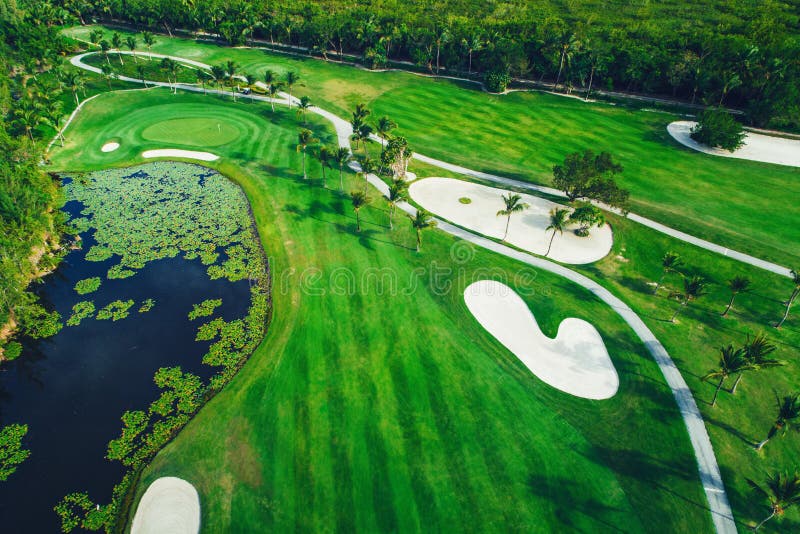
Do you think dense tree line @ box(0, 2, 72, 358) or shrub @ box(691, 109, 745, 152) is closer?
dense tree line @ box(0, 2, 72, 358)

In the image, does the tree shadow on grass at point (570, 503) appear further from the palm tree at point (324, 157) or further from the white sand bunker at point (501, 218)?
the palm tree at point (324, 157)

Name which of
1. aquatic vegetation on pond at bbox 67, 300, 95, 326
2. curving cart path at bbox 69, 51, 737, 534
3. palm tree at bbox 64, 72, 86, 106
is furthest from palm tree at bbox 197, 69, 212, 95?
aquatic vegetation on pond at bbox 67, 300, 95, 326

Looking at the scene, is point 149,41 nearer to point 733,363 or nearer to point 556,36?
point 556,36

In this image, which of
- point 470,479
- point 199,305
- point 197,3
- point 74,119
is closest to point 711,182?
point 470,479

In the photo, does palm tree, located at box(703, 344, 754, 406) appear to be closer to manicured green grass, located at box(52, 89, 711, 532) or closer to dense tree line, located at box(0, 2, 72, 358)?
manicured green grass, located at box(52, 89, 711, 532)

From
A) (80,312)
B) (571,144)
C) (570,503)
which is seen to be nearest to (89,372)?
(80,312)

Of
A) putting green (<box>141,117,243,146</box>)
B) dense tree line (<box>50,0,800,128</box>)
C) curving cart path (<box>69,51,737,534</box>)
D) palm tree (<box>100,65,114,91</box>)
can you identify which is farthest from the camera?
palm tree (<box>100,65,114,91</box>)

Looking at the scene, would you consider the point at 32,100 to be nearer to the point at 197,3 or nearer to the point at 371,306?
the point at 197,3

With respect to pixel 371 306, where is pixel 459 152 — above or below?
above
